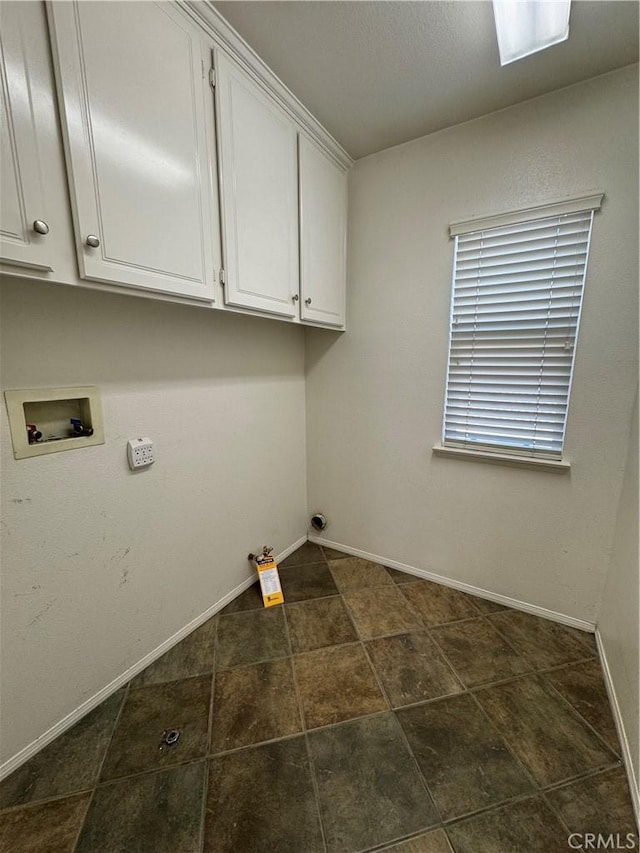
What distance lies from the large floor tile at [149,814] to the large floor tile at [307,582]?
35.3 inches

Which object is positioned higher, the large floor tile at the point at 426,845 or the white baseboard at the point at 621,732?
the white baseboard at the point at 621,732

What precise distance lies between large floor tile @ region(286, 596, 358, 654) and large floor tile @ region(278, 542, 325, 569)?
39cm

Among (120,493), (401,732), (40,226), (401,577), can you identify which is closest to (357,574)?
(401,577)

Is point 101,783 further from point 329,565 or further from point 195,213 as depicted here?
point 195,213

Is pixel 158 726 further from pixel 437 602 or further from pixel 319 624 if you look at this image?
pixel 437 602

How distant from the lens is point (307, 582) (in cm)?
206

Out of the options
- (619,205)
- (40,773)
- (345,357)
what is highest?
(619,205)

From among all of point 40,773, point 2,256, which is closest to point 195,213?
point 2,256

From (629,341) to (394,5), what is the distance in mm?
1555

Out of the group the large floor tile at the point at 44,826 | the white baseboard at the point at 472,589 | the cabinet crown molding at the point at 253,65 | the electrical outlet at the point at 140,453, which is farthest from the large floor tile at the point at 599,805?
the cabinet crown molding at the point at 253,65

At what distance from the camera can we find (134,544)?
4.53ft

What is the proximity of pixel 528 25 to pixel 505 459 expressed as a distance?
1.70 meters

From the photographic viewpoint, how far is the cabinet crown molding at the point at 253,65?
1.10 metres

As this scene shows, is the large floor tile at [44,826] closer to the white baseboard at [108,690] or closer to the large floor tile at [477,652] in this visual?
the white baseboard at [108,690]
